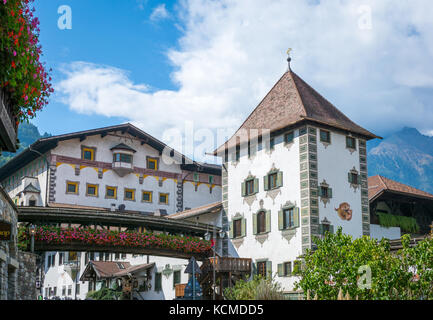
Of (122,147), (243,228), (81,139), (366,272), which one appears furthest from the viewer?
(122,147)

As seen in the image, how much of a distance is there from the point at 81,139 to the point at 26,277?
2641cm

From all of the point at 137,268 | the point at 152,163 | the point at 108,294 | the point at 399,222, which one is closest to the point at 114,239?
the point at 137,268

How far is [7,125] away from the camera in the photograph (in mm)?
13367

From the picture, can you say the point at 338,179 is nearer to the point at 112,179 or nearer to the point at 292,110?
the point at 292,110

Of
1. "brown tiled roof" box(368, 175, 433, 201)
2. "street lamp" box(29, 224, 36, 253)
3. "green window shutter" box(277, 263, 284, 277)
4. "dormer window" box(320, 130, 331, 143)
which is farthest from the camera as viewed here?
"brown tiled roof" box(368, 175, 433, 201)

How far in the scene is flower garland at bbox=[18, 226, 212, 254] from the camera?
29.6 metres

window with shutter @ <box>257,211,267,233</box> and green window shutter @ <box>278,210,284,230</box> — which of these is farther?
window with shutter @ <box>257,211,267,233</box>

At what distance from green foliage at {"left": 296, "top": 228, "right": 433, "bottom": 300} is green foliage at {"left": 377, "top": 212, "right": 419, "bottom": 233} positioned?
1813cm

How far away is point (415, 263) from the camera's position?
1797 centimetres

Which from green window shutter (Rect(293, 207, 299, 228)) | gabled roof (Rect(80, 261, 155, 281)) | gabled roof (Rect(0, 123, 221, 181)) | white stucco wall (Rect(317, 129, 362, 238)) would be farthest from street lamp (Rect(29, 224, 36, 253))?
gabled roof (Rect(0, 123, 221, 181))

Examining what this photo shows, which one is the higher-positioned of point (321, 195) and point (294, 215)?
point (321, 195)

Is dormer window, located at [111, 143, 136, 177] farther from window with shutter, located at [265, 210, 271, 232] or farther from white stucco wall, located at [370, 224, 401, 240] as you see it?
white stucco wall, located at [370, 224, 401, 240]

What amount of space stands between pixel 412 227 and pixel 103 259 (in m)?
25.5
